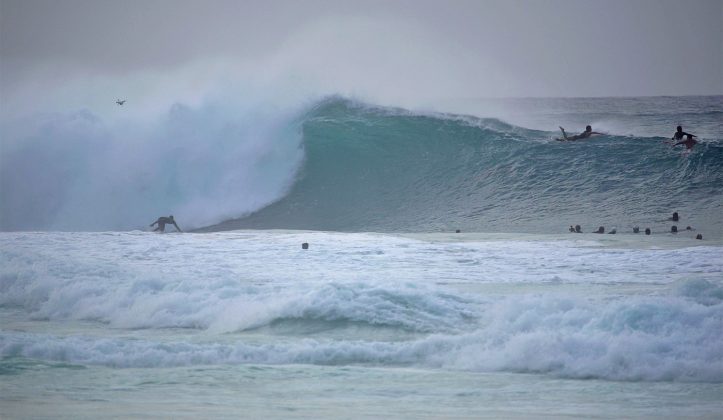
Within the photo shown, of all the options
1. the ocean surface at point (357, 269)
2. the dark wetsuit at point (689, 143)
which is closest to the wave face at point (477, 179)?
the ocean surface at point (357, 269)

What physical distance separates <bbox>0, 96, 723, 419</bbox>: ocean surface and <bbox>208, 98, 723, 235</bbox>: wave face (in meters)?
0.08

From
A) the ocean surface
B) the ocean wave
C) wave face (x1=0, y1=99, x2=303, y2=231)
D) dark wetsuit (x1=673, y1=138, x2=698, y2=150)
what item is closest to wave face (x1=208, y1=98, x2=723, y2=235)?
the ocean surface

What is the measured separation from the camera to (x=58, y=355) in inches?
361

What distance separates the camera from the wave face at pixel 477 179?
20656 mm

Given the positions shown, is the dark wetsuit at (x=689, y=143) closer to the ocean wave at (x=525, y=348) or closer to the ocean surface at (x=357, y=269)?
the ocean surface at (x=357, y=269)

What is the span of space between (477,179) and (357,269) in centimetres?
1020

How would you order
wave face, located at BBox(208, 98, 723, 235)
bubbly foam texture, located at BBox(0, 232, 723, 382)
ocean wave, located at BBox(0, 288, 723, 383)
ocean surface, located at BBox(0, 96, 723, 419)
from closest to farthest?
ocean surface, located at BBox(0, 96, 723, 419) < ocean wave, located at BBox(0, 288, 723, 383) < bubbly foam texture, located at BBox(0, 232, 723, 382) < wave face, located at BBox(208, 98, 723, 235)

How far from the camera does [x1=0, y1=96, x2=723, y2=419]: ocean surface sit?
26.6 ft

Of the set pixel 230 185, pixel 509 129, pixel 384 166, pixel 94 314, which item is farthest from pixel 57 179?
pixel 94 314

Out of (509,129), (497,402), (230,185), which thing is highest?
(509,129)

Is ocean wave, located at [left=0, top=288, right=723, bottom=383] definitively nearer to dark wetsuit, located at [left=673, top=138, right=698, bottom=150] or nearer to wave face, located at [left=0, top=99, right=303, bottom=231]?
dark wetsuit, located at [left=673, top=138, right=698, bottom=150]

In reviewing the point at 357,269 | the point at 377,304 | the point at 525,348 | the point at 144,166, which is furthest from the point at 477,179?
the point at 525,348

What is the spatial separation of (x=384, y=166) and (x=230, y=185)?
12.9ft

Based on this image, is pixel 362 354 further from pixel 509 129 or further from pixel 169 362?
pixel 509 129
